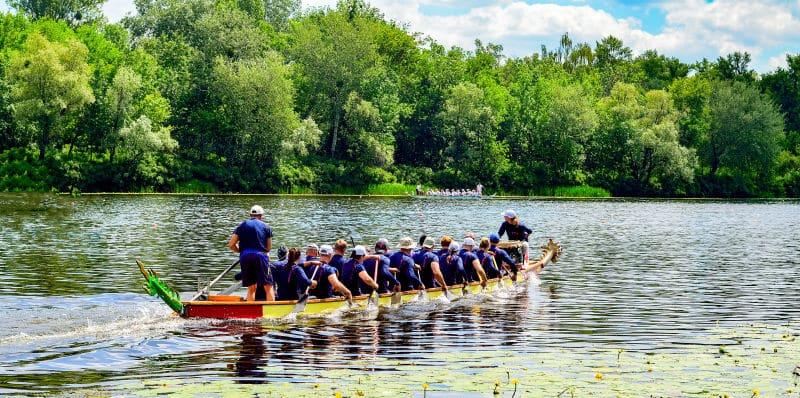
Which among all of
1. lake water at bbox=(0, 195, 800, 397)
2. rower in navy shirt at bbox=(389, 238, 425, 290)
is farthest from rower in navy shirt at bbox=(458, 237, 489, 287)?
rower in navy shirt at bbox=(389, 238, 425, 290)

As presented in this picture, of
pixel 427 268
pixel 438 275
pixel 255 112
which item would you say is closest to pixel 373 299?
pixel 438 275

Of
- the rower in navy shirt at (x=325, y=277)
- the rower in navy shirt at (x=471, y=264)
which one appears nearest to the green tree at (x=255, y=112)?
the rower in navy shirt at (x=471, y=264)

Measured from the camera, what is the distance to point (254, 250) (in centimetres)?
2416

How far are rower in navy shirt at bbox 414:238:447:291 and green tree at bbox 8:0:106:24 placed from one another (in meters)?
110

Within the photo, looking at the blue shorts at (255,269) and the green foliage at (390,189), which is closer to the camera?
the blue shorts at (255,269)

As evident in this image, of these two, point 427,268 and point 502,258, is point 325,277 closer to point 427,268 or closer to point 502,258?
point 427,268

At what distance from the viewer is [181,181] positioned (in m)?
96.4

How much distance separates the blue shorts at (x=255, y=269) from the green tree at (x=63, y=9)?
4478 inches

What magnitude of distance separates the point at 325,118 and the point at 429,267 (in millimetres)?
84161

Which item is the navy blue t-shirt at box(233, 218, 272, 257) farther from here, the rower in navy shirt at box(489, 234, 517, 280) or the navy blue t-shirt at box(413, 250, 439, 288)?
the rower in navy shirt at box(489, 234, 517, 280)

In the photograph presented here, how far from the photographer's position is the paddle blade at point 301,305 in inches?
953

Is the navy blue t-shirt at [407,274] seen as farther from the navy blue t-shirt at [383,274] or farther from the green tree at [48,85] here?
the green tree at [48,85]

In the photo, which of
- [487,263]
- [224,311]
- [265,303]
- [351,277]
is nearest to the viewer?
[224,311]

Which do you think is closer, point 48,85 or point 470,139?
point 48,85
